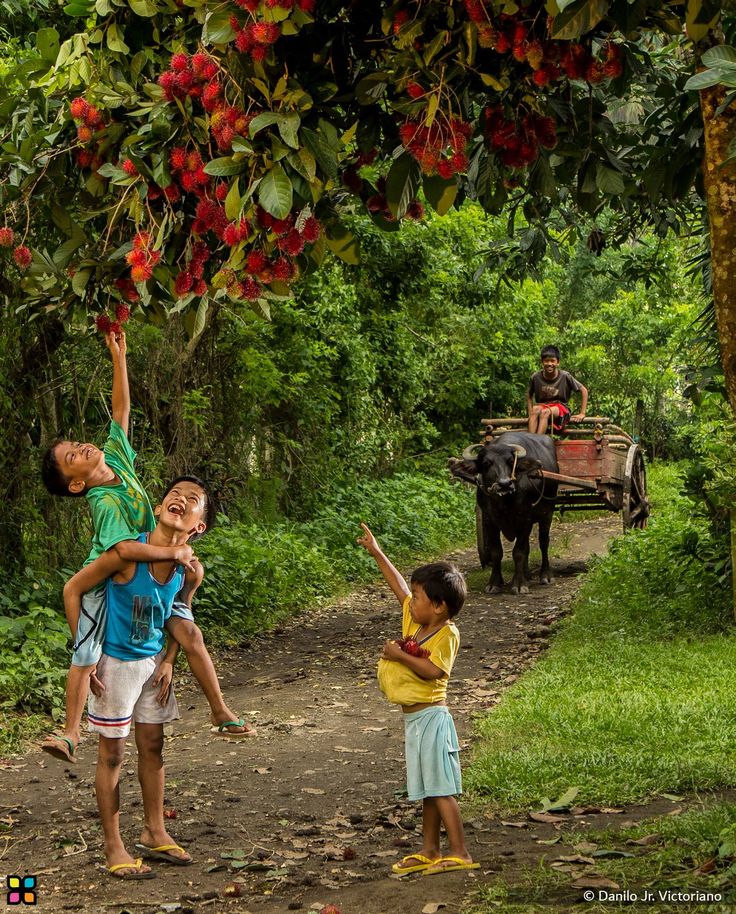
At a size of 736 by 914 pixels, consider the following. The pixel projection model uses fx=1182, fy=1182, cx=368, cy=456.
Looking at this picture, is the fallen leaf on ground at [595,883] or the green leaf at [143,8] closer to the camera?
the fallen leaf on ground at [595,883]

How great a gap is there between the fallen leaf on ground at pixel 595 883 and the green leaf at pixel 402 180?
245cm

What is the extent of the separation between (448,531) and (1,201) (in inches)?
476

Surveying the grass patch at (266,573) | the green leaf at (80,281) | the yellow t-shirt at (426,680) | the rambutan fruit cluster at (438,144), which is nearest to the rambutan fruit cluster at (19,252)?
the green leaf at (80,281)

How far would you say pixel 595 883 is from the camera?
159 inches

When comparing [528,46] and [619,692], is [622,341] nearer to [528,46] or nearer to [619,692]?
[619,692]

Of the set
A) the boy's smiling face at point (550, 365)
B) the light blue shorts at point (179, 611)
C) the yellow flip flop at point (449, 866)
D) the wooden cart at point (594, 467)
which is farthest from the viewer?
the boy's smiling face at point (550, 365)

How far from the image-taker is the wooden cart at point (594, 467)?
12.5 meters

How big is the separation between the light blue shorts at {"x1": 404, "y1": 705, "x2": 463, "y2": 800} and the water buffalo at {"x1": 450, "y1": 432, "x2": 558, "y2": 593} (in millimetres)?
7324

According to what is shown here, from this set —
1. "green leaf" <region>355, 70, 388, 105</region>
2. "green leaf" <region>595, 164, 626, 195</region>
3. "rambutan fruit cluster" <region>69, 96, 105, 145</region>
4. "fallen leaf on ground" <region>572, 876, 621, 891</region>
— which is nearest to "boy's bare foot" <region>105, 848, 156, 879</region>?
"fallen leaf on ground" <region>572, 876, 621, 891</region>

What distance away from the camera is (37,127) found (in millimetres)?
5328

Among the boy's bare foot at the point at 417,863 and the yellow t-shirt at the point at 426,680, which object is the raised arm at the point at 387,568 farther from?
the boy's bare foot at the point at 417,863

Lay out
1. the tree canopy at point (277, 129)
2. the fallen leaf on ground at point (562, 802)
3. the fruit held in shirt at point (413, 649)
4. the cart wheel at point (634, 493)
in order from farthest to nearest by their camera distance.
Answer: the cart wheel at point (634, 493) → the fallen leaf on ground at point (562, 802) → the fruit held in shirt at point (413, 649) → the tree canopy at point (277, 129)

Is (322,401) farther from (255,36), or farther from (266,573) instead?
(255,36)

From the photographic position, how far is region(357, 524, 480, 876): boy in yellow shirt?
436cm
